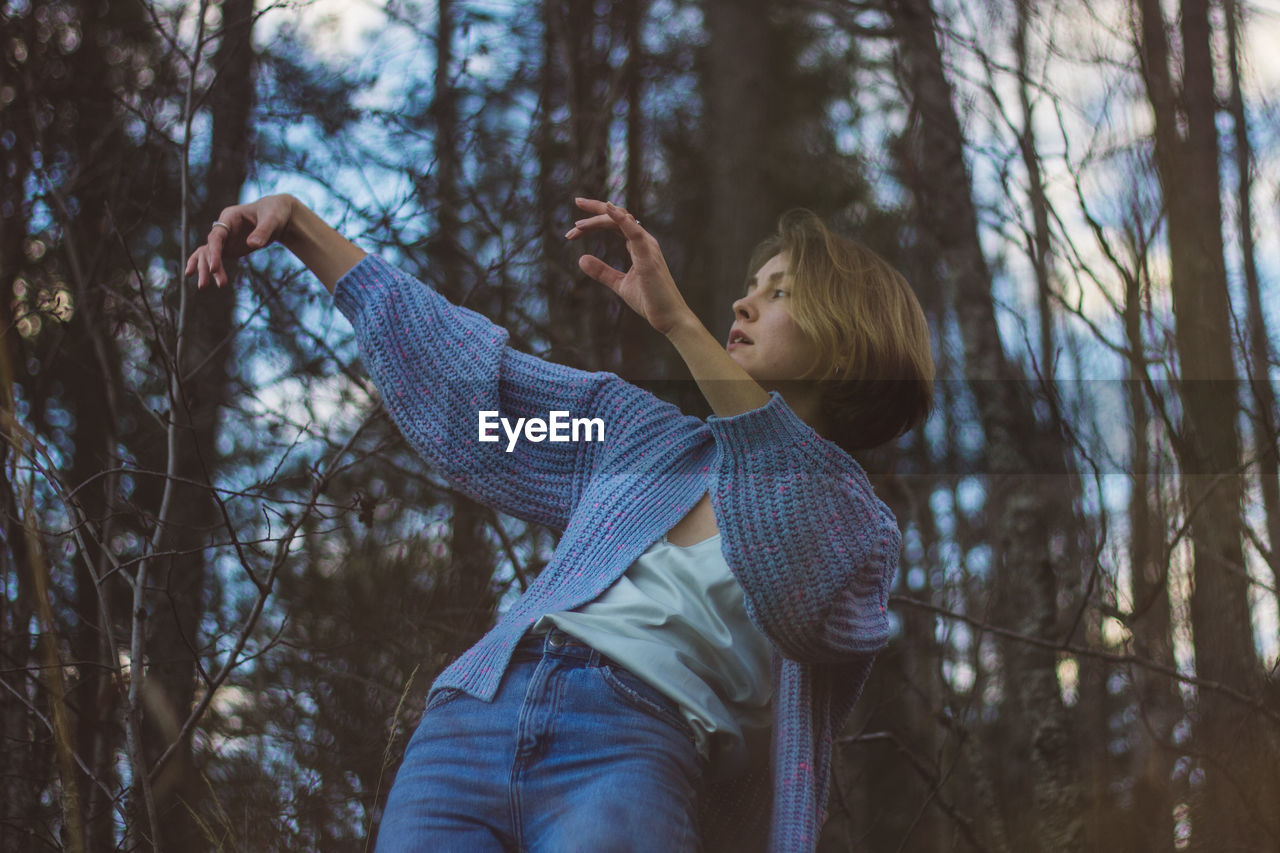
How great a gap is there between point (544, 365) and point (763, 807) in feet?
1.73

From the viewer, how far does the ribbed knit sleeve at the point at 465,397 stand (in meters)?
1.16

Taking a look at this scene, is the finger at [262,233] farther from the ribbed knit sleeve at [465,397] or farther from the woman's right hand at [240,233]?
the ribbed knit sleeve at [465,397]

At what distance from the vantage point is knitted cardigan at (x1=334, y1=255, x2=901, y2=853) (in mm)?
949

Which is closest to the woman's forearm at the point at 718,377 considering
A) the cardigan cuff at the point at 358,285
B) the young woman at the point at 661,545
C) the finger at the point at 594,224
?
the young woman at the point at 661,545

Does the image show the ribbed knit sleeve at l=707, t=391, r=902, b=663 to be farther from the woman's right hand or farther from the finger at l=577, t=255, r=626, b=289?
the woman's right hand

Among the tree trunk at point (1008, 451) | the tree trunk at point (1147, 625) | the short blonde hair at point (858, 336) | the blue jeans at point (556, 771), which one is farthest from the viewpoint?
the tree trunk at point (1008, 451)

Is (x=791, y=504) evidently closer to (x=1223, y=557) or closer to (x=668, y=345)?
(x=668, y=345)

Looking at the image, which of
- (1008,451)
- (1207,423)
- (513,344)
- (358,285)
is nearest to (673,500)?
(358,285)

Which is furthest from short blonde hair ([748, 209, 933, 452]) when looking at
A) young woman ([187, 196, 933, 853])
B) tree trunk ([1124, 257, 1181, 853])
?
tree trunk ([1124, 257, 1181, 853])

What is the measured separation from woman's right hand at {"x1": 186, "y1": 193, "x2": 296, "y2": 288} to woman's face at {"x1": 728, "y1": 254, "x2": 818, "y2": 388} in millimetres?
497

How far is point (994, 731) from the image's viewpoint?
142 inches

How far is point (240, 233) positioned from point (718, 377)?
53 centimetres

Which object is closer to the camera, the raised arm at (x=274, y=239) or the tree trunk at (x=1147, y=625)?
the raised arm at (x=274, y=239)

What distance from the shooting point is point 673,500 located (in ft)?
3.57
